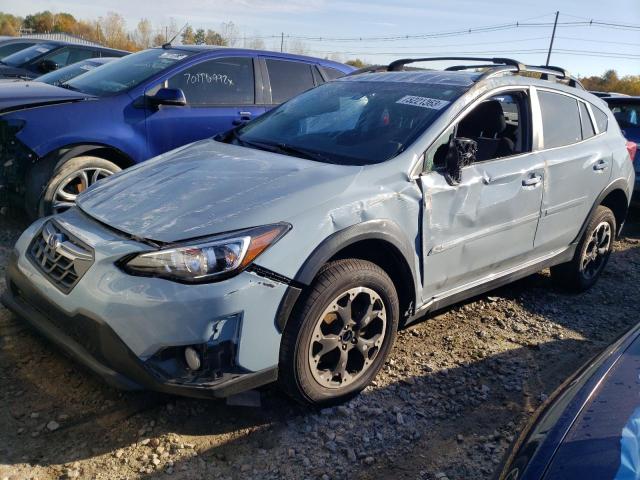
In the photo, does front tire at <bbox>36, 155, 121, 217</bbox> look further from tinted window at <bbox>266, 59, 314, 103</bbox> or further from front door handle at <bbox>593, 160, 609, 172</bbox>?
front door handle at <bbox>593, 160, 609, 172</bbox>

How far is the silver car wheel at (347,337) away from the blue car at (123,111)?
8.84 feet

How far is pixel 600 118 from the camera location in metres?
4.79

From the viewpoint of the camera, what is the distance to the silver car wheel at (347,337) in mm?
2891

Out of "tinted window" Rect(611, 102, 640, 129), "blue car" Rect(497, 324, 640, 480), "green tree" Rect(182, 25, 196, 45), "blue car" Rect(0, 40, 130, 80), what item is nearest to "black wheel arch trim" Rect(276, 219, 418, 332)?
"blue car" Rect(497, 324, 640, 480)

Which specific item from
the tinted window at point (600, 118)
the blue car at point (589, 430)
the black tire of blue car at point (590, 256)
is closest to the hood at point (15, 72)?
the tinted window at point (600, 118)

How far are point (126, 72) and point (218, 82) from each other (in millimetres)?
854

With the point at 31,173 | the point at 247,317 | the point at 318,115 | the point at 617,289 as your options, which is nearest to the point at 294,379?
the point at 247,317

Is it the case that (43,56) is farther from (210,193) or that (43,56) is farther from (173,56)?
(210,193)

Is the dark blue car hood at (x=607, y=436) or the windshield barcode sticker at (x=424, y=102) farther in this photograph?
the windshield barcode sticker at (x=424, y=102)

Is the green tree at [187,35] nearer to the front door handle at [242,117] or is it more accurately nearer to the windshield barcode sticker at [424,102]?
the front door handle at [242,117]

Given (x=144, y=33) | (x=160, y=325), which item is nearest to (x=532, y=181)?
(x=160, y=325)

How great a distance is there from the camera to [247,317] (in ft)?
8.26

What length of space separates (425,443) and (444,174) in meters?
1.45

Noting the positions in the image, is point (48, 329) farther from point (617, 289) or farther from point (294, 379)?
point (617, 289)
